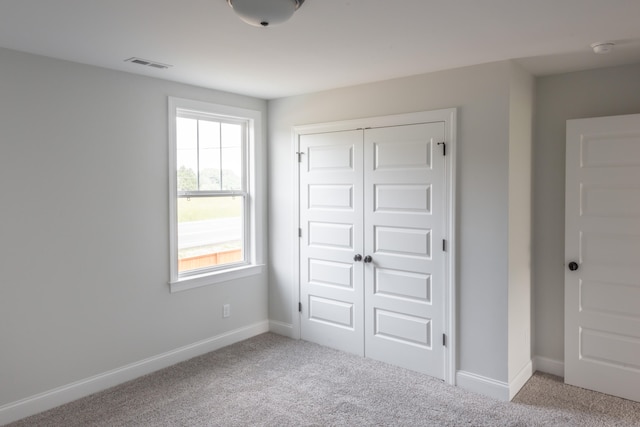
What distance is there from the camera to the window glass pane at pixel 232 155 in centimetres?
422

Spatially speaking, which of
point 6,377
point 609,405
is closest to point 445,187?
point 609,405

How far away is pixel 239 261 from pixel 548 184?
9.35 ft

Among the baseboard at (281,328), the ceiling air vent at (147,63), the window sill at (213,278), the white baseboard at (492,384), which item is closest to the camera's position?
the ceiling air vent at (147,63)

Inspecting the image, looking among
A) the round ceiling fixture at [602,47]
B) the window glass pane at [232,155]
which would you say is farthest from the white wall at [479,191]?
the window glass pane at [232,155]

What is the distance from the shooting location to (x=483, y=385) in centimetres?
323

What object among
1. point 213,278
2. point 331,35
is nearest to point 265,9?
point 331,35

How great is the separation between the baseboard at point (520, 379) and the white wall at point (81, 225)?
2.61 m

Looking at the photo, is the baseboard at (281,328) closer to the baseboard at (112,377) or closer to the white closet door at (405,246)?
the baseboard at (112,377)

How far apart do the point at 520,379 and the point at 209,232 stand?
286 centimetres

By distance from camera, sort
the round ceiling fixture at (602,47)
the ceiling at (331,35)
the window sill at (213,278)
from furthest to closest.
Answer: the window sill at (213,278) → the round ceiling fixture at (602,47) → the ceiling at (331,35)

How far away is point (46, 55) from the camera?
294 centimetres

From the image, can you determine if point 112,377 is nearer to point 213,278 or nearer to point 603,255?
point 213,278

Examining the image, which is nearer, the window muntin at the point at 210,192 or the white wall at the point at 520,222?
the white wall at the point at 520,222

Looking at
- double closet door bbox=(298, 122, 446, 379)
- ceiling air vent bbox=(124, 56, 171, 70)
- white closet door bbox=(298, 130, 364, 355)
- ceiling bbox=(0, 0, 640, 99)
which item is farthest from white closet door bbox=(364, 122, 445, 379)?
ceiling air vent bbox=(124, 56, 171, 70)
